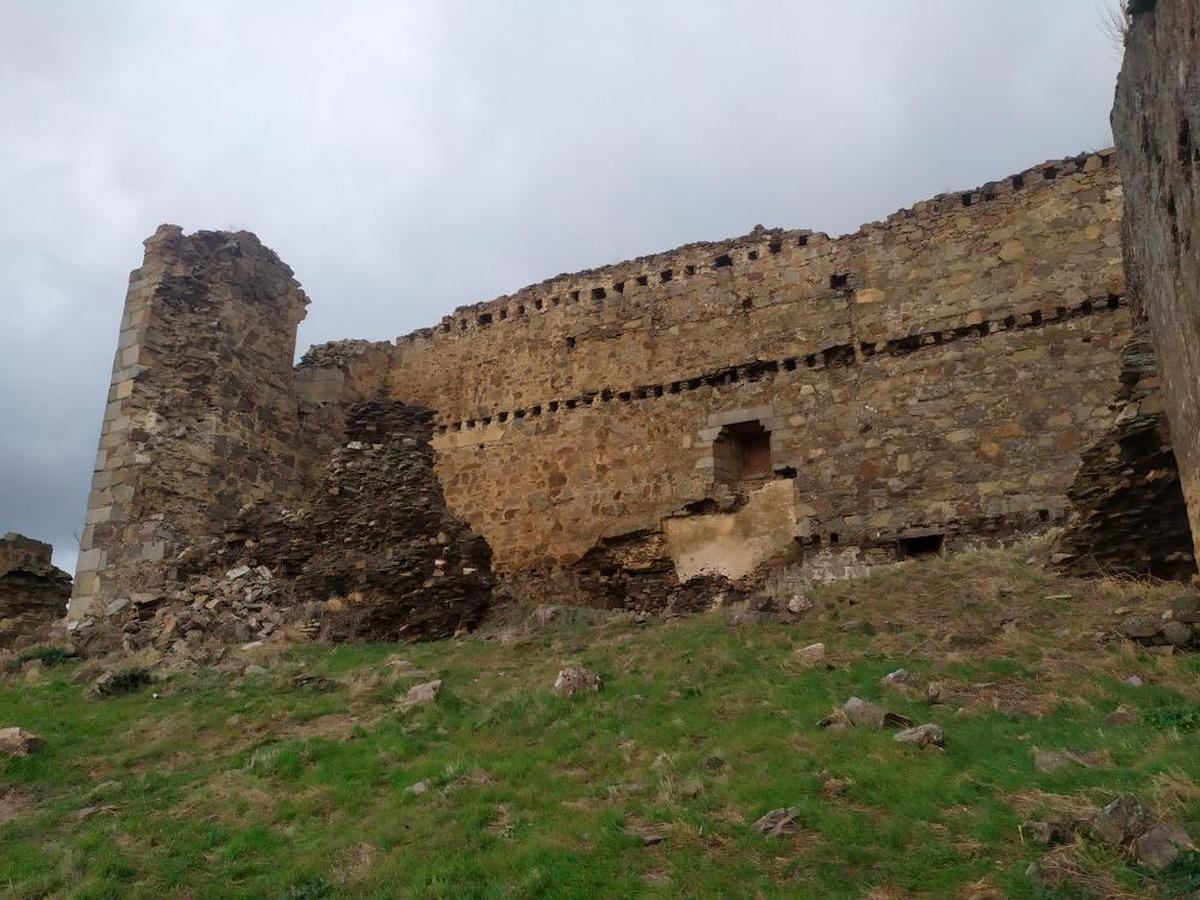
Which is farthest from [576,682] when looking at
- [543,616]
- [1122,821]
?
[1122,821]

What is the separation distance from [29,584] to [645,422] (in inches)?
385

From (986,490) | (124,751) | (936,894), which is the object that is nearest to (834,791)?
(936,894)

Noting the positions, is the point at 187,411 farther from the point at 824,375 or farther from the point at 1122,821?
the point at 1122,821

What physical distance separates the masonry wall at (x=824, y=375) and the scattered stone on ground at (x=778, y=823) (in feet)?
23.1

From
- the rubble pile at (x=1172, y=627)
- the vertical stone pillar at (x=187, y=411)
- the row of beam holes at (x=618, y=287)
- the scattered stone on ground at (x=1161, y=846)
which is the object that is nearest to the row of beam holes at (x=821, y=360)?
the row of beam holes at (x=618, y=287)

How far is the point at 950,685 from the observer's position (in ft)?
20.3

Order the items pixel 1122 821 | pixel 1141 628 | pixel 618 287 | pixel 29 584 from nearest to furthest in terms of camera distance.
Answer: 1. pixel 1122 821
2. pixel 1141 628
3. pixel 618 287
4. pixel 29 584

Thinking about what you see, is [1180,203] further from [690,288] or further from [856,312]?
[690,288]

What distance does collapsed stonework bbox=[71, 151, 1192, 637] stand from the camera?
11141 mm

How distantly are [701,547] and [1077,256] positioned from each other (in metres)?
5.60

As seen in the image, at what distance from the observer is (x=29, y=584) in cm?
1482

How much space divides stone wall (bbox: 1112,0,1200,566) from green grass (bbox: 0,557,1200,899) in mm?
1607

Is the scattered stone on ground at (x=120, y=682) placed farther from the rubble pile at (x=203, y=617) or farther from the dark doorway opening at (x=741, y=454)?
the dark doorway opening at (x=741, y=454)

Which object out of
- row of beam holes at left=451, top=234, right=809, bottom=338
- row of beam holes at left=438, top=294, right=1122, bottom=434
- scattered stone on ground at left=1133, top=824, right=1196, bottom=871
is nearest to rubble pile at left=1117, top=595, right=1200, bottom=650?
scattered stone on ground at left=1133, top=824, right=1196, bottom=871
